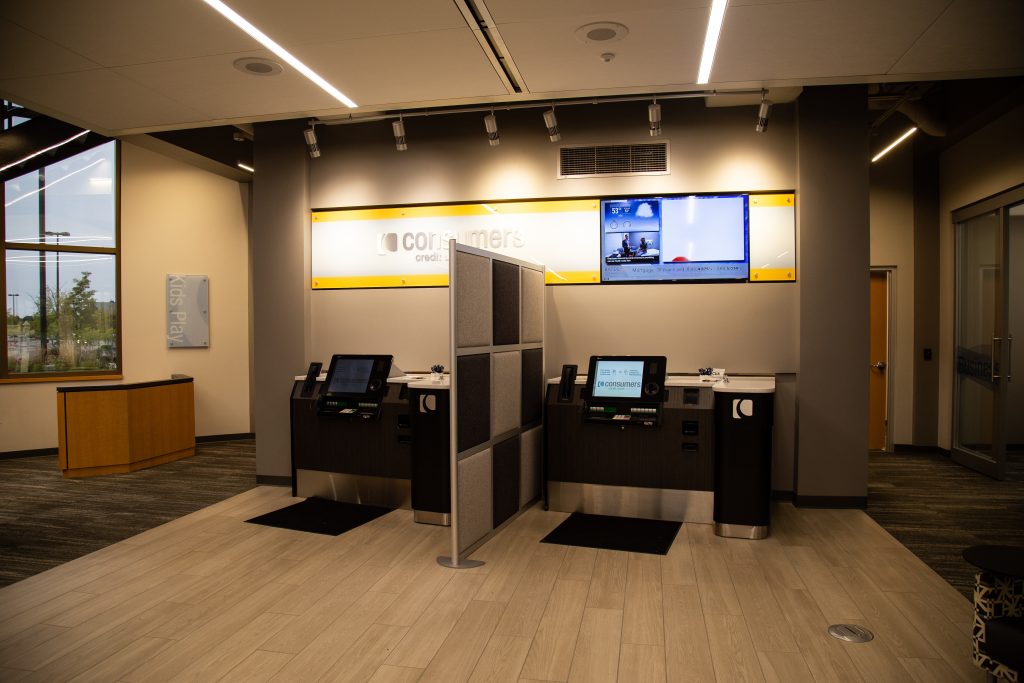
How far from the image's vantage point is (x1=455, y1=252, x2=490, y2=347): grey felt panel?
3.77 meters

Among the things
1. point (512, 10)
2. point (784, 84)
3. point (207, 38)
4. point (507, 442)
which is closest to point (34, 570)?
point (507, 442)

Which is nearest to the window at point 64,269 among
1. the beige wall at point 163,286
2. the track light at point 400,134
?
the beige wall at point 163,286

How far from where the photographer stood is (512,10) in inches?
131

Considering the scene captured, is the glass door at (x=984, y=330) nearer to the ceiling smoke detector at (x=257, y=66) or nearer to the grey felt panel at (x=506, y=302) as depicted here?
the grey felt panel at (x=506, y=302)

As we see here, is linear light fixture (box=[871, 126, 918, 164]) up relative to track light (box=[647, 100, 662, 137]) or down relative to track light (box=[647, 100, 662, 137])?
up

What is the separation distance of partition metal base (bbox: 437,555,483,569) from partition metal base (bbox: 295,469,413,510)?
1189 millimetres

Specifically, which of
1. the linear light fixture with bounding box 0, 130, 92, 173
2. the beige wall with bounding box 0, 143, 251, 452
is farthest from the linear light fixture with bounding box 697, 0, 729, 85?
the linear light fixture with bounding box 0, 130, 92, 173

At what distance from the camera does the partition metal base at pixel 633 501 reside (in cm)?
467

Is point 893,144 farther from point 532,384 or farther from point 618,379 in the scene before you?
point 532,384

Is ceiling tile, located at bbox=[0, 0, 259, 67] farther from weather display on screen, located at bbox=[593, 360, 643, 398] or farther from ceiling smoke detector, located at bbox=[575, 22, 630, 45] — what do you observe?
weather display on screen, located at bbox=[593, 360, 643, 398]

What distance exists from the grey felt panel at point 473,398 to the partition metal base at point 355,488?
1.31m

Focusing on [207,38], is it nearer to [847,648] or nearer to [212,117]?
[212,117]

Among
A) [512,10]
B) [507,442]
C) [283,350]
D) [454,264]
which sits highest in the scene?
[512,10]

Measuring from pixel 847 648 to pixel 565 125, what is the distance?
4157 millimetres
